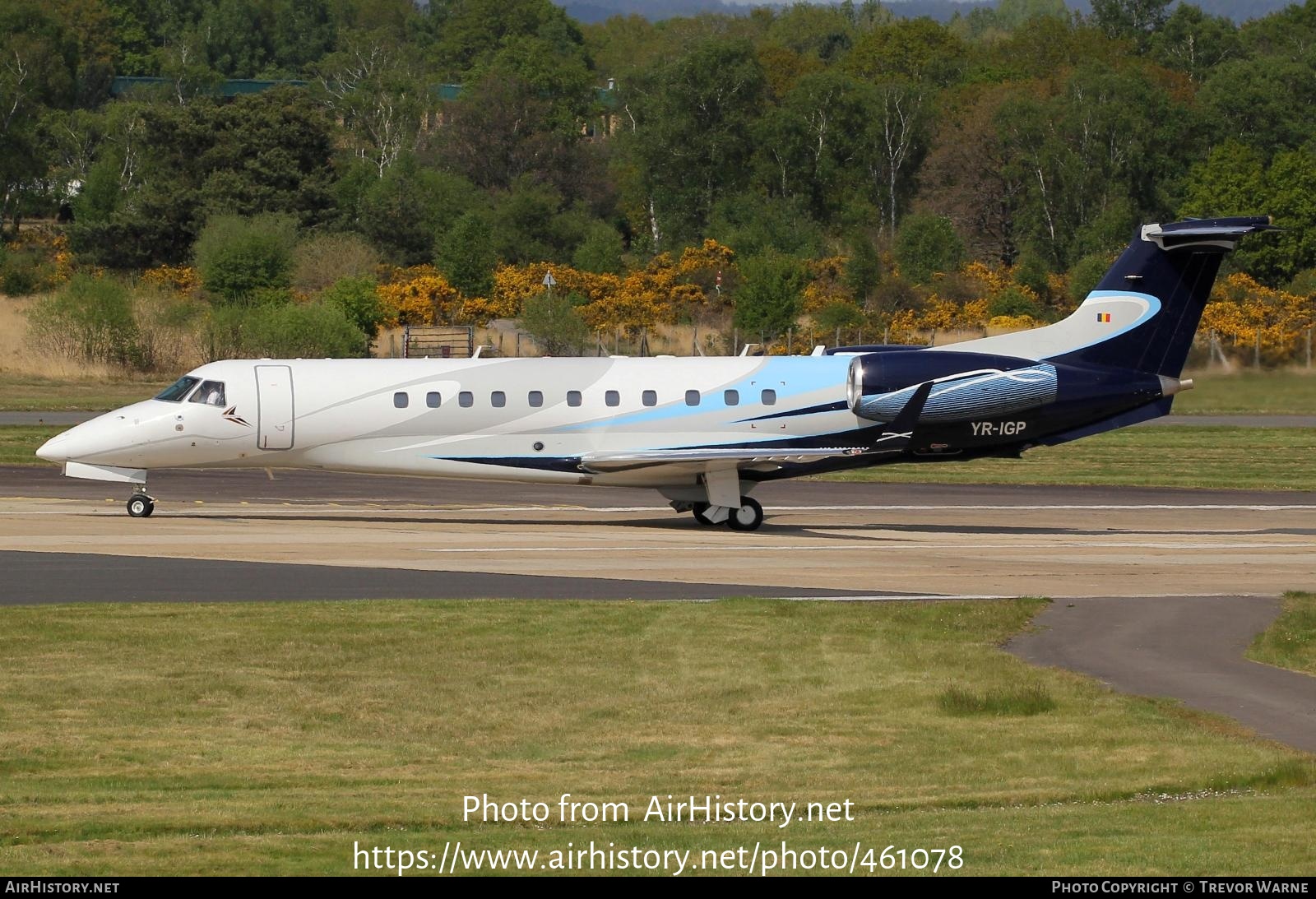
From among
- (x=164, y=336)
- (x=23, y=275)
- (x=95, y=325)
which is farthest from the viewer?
(x=23, y=275)

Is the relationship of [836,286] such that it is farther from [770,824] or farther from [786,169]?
[770,824]

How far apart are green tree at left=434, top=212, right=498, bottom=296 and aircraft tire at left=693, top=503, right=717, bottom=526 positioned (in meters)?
53.7

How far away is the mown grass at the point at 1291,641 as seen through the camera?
1831cm

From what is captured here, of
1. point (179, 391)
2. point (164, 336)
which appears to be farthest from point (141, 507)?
point (164, 336)

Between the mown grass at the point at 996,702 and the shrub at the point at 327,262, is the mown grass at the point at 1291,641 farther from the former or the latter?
the shrub at the point at 327,262

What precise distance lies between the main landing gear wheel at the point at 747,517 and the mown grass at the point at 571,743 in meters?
10.1

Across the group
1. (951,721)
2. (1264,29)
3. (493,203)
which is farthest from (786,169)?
(951,721)

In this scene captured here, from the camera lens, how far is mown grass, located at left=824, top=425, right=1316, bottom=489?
4041 cm

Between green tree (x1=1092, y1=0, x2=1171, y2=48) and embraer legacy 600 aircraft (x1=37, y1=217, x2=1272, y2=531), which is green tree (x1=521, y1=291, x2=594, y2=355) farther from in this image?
green tree (x1=1092, y1=0, x2=1171, y2=48)

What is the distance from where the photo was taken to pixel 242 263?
73.6 metres

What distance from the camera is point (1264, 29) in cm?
12481

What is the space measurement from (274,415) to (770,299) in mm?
47681

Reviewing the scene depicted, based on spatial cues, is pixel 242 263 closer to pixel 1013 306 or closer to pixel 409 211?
pixel 409 211

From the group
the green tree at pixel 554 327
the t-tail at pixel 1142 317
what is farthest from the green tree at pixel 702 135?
the t-tail at pixel 1142 317
